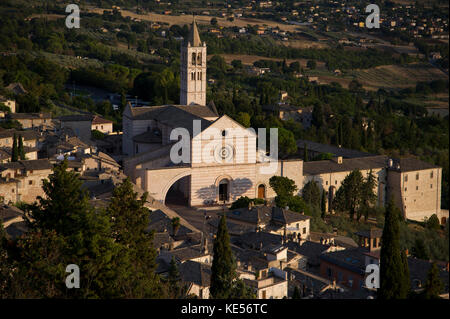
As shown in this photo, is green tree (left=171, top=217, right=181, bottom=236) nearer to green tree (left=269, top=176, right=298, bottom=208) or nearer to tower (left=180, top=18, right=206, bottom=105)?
green tree (left=269, top=176, right=298, bottom=208)

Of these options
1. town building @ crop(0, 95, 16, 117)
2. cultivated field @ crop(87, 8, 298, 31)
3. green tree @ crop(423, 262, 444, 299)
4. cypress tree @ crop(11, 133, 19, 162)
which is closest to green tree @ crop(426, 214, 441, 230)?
green tree @ crop(423, 262, 444, 299)

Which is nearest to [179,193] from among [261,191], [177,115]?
[261,191]

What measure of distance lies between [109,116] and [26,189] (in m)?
18.8

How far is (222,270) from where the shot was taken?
19.3 metres

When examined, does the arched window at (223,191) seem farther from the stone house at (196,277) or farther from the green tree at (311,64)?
the green tree at (311,64)

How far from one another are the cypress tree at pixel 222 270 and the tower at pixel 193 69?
22398 millimetres

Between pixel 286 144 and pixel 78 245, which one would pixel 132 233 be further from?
pixel 286 144

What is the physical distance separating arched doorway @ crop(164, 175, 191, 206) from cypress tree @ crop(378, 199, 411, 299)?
1721 centimetres

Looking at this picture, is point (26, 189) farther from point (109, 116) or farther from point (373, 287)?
point (109, 116)

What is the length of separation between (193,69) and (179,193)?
8.60m

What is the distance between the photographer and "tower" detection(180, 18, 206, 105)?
42594 mm

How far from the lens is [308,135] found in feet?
167

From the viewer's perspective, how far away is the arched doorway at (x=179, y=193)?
35.2m
